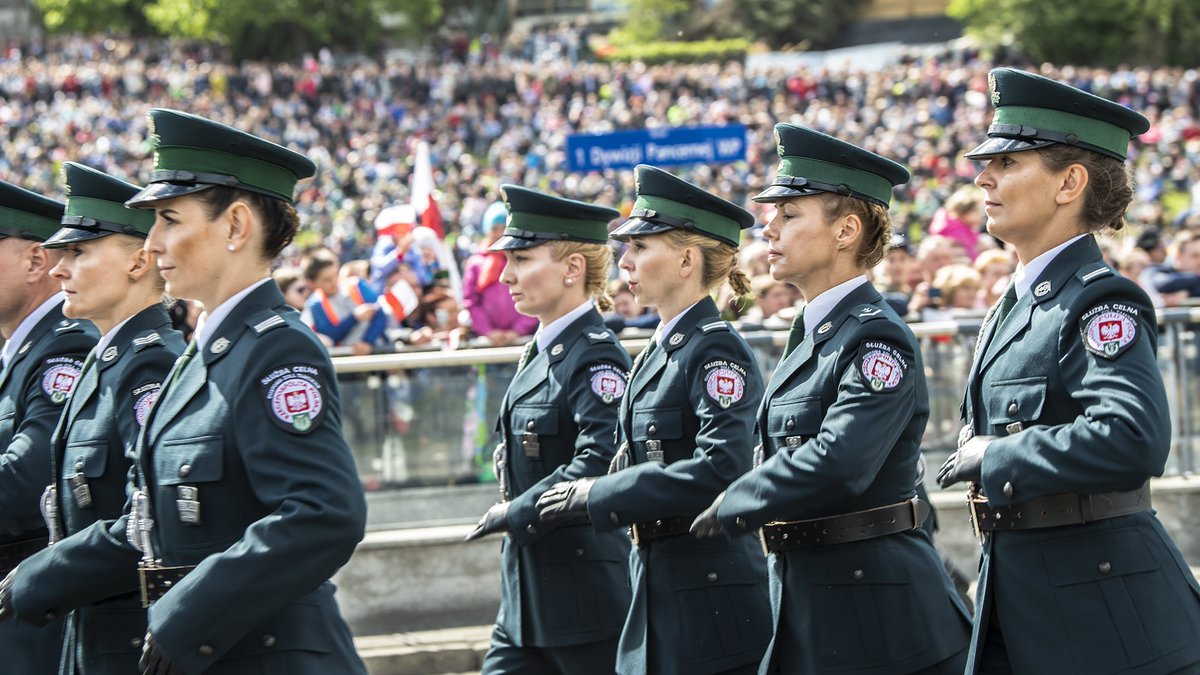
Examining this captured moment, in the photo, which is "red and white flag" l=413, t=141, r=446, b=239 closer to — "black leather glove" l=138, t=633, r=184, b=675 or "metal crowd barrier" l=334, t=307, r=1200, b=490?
"metal crowd barrier" l=334, t=307, r=1200, b=490

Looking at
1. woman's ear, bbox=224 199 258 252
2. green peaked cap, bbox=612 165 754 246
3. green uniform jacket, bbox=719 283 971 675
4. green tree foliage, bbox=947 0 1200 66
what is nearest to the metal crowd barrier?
green peaked cap, bbox=612 165 754 246

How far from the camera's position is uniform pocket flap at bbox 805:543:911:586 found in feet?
13.4

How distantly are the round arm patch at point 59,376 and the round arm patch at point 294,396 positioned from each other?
1323mm

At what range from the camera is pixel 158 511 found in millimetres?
3400

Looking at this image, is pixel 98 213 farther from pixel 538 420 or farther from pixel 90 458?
pixel 538 420

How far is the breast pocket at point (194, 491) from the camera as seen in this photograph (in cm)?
329

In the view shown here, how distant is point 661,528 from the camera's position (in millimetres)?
4777

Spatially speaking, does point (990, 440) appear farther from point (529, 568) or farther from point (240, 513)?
point (529, 568)

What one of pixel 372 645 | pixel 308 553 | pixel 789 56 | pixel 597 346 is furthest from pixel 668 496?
pixel 789 56

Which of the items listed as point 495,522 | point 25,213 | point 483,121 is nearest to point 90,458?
point 25,213

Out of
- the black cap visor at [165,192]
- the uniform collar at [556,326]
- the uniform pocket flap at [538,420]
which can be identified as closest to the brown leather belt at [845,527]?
the uniform pocket flap at [538,420]

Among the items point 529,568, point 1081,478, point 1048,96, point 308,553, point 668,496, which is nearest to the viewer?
point 308,553

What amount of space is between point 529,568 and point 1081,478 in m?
2.30

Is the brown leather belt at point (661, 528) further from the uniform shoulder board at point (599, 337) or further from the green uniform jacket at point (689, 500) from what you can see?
the uniform shoulder board at point (599, 337)
